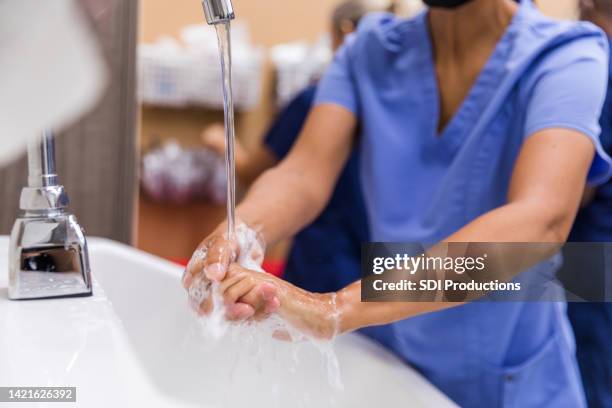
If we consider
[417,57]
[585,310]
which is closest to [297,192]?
[417,57]

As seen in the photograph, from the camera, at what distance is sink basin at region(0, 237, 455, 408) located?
51 cm

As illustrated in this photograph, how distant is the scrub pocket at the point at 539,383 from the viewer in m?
0.65

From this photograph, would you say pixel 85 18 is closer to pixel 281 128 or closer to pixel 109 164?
pixel 109 164

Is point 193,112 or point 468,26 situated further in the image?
point 193,112

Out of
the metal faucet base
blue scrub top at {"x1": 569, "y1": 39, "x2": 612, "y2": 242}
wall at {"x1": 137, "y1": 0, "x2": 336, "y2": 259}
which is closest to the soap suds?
the metal faucet base

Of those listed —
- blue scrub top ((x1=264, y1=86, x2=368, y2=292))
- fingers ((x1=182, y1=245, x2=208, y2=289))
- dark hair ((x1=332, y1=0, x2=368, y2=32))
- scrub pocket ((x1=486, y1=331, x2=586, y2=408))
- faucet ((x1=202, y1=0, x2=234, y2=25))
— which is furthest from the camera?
dark hair ((x1=332, y1=0, x2=368, y2=32))

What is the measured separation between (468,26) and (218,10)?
14.1 inches

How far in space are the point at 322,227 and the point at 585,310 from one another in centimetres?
54

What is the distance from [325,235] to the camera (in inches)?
48.1

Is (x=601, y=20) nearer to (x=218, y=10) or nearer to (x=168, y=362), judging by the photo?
(x=218, y=10)

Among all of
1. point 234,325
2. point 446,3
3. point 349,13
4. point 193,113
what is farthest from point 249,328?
point 193,113

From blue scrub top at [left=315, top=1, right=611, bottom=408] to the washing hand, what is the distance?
0.56 ft

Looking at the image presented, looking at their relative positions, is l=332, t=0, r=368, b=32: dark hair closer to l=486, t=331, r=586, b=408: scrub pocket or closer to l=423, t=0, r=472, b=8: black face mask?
l=423, t=0, r=472, b=8: black face mask

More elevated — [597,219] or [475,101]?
[475,101]
